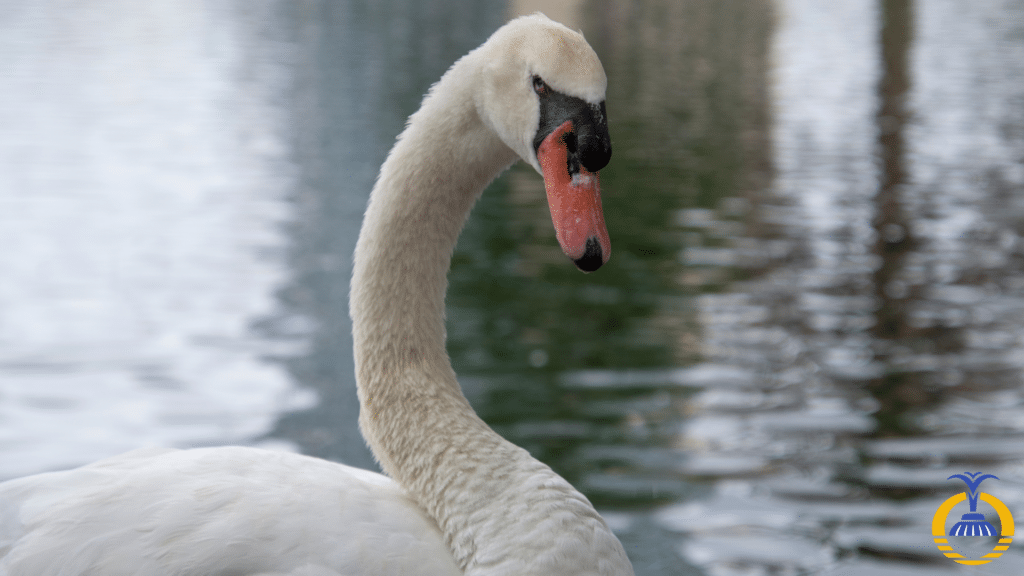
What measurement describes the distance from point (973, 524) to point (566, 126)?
129 inches

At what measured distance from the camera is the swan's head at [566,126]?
2293 millimetres

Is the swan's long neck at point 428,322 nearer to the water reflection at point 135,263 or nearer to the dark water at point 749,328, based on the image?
the dark water at point 749,328

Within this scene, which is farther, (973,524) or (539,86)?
(973,524)

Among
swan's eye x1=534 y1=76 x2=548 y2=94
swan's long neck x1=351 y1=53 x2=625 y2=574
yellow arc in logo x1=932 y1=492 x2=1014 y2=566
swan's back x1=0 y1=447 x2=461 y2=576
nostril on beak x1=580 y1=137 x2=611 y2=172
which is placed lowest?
swan's back x1=0 y1=447 x2=461 y2=576

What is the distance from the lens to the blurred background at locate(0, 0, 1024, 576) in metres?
4.93

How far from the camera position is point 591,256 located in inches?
89.2

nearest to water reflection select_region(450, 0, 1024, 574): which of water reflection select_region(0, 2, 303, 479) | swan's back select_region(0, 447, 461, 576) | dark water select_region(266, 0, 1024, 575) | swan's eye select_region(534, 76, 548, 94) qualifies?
dark water select_region(266, 0, 1024, 575)

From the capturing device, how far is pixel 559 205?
2.31 meters

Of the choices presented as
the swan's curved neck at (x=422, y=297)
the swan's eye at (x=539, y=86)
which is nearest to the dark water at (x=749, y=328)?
the swan's curved neck at (x=422, y=297)

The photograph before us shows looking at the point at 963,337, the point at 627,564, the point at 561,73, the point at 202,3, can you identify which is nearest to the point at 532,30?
the point at 561,73

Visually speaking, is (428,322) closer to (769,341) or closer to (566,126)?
(566,126)

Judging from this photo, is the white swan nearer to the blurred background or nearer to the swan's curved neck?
the swan's curved neck

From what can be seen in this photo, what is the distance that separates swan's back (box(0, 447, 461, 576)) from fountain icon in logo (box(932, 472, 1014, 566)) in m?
2.76

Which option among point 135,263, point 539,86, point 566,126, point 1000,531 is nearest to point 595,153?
point 566,126
